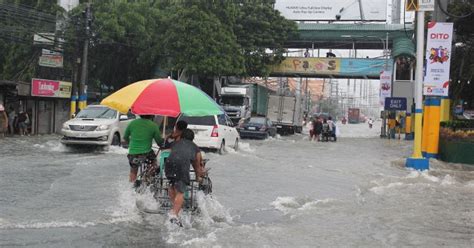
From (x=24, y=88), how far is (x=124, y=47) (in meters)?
10.5

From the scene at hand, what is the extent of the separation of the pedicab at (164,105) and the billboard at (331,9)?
4041 cm

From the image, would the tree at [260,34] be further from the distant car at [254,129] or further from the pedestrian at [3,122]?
the pedestrian at [3,122]

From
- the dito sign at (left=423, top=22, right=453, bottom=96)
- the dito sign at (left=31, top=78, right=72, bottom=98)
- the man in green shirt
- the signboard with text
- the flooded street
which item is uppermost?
the signboard with text

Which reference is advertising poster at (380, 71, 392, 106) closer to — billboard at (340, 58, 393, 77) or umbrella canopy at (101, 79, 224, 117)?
billboard at (340, 58, 393, 77)

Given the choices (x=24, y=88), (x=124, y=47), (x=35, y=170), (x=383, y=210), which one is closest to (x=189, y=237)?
(x=383, y=210)

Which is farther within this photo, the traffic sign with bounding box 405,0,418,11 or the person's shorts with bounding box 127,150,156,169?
the traffic sign with bounding box 405,0,418,11

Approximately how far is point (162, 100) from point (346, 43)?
135 feet

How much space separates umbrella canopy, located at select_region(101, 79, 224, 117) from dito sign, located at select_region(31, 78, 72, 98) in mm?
23168

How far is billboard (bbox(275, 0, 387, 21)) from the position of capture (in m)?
46.6

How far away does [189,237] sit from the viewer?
24.6ft

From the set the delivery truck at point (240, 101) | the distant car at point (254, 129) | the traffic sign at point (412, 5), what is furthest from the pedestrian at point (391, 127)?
the traffic sign at point (412, 5)

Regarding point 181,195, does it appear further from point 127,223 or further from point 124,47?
point 124,47

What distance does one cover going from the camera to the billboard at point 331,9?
46562 mm

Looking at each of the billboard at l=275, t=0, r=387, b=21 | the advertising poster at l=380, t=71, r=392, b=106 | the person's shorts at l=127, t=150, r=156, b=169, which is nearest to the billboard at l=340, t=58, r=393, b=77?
the advertising poster at l=380, t=71, r=392, b=106
